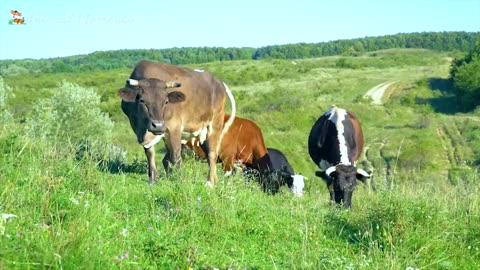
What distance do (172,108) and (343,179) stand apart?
3961 mm

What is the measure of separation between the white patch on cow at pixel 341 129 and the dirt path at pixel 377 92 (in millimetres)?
75959

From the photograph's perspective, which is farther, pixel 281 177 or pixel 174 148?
pixel 281 177

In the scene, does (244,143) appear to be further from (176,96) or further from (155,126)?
(155,126)

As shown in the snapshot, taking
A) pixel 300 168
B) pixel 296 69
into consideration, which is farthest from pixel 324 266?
pixel 296 69

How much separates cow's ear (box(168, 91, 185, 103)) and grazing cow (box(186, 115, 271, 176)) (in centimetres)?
Result: 535

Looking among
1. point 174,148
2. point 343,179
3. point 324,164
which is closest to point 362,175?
point 343,179

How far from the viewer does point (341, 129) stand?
14.7 m

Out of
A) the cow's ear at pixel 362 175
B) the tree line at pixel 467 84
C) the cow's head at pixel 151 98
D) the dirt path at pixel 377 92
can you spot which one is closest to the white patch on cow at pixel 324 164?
the cow's ear at pixel 362 175

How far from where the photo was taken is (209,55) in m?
194

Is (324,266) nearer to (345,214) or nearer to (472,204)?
(345,214)

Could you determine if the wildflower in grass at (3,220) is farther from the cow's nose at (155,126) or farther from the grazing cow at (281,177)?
the grazing cow at (281,177)

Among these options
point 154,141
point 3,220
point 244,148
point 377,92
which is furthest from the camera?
point 377,92

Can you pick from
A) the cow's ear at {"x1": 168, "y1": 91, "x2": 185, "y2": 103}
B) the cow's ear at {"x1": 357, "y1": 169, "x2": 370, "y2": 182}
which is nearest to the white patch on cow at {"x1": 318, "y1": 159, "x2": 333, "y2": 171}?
the cow's ear at {"x1": 357, "y1": 169, "x2": 370, "y2": 182}

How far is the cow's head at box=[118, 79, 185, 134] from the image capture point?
9969 millimetres
